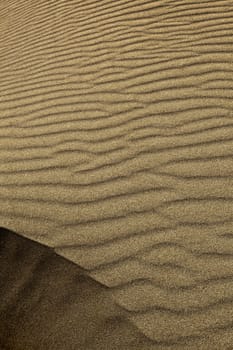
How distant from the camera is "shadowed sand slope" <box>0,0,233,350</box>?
2.24 m

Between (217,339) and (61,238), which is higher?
(61,238)

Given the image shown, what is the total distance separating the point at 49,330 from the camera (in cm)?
216

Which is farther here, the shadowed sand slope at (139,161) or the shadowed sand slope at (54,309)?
the shadowed sand slope at (139,161)

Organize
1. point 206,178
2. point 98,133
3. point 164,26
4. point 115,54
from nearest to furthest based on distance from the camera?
point 206,178 < point 98,133 < point 115,54 < point 164,26

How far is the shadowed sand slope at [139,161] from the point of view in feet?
7.35

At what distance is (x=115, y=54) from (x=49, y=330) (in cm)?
287

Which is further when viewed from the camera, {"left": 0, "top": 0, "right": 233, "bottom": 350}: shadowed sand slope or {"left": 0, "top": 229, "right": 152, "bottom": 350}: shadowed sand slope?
{"left": 0, "top": 0, "right": 233, "bottom": 350}: shadowed sand slope

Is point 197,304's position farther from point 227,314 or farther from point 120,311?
point 120,311

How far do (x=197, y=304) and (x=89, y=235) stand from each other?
72cm

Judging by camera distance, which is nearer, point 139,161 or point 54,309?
point 54,309

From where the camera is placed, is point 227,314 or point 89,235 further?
point 89,235

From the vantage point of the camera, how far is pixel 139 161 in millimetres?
3025

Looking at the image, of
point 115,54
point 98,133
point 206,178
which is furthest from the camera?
point 115,54

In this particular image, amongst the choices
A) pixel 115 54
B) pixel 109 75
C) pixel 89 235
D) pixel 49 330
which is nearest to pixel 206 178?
pixel 89 235
